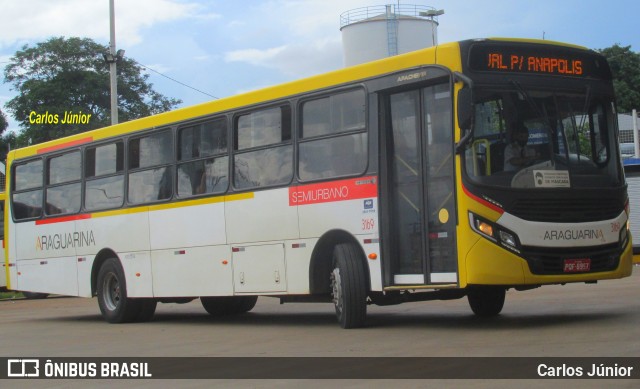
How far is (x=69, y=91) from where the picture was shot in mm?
68688

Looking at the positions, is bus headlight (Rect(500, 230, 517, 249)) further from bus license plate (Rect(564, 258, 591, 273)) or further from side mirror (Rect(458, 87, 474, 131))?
side mirror (Rect(458, 87, 474, 131))

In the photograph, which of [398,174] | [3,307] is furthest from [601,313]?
[3,307]

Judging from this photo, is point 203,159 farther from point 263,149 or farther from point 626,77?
point 626,77

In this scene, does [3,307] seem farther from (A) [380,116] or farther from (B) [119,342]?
(A) [380,116]

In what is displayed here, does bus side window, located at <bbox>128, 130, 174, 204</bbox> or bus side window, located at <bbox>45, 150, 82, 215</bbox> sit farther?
bus side window, located at <bbox>45, 150, 82, 215</bbox>

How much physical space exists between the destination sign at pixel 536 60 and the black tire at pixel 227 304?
25.5 ft

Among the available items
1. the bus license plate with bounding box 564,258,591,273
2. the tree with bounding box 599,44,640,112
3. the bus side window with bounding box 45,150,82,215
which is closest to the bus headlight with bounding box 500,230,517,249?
the bus license plate with bounding box 564,258,591,273

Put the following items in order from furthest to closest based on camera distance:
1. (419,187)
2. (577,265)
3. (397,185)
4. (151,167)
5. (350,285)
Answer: (151,167) < (350,285) < (397,185) < (419,187) < (577,265)

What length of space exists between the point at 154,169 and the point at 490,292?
6.03 metres

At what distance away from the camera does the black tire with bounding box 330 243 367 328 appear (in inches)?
482

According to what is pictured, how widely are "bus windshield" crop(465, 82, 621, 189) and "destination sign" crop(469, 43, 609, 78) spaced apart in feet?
0.83

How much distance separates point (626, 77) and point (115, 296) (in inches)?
2470

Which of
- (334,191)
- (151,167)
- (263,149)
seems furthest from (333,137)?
(151,167)

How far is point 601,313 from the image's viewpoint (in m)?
12.7
